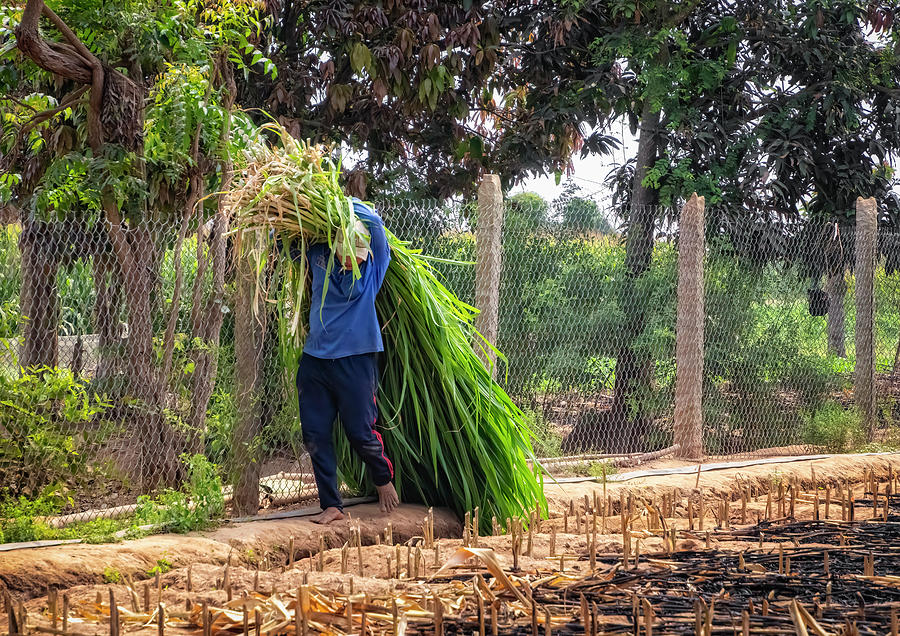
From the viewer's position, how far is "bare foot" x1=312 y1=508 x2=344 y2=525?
177 inches

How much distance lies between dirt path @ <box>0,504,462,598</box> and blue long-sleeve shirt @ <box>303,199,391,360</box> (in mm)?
831

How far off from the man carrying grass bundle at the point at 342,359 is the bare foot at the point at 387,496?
0.07 meters

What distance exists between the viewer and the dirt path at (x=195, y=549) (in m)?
3.60

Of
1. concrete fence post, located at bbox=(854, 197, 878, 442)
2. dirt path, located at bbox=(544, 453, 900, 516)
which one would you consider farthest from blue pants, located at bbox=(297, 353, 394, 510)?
concrete fence post, located at bbox=(854, 197, 878, 442)

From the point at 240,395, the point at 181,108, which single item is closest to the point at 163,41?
the point at 181,108

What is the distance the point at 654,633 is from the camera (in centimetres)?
253

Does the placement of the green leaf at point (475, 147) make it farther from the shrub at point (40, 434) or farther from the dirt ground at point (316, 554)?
the shrub at point (40, 434)

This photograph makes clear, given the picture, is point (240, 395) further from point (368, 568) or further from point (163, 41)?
point (163, 41)

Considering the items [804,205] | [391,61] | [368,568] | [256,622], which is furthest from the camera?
[804,205]

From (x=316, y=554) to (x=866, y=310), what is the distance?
6156 mm

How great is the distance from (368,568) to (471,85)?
6.13 metres

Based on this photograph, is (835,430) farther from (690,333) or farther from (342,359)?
(342,359)

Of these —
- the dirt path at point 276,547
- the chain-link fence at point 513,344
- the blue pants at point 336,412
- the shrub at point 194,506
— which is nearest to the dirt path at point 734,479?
the dirt path at point 276,547

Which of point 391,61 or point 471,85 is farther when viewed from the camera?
point 471,85
